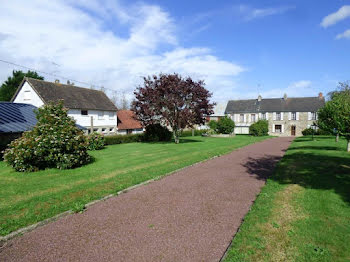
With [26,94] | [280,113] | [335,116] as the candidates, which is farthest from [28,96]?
[280,113]

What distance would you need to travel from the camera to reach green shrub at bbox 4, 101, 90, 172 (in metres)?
10.8

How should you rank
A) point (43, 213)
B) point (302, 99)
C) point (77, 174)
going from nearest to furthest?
1. point (43, 213)
2. point (77, 174)
3. point (302, 99)

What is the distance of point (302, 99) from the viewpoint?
1828 inches

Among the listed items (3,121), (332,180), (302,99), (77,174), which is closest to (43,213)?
(77,174)

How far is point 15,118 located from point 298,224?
2049 centimetres

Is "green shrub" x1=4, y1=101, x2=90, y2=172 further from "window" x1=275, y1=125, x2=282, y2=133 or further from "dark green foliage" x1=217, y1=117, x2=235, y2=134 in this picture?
"window" x1=275, y1=125, x2=282, y2=133

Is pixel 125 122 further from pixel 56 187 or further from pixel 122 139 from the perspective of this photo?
pixel 56 187

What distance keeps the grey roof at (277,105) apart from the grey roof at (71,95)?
30.3 metres

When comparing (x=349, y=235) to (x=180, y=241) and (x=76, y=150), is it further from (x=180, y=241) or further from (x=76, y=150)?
(x=76, y=150)

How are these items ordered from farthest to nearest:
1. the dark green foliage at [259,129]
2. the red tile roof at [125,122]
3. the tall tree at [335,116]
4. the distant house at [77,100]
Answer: the dark green foliage at [259,129]
the red tile roof at [125,122]
the distant house at [77,100]
the tall tree at [335,116]

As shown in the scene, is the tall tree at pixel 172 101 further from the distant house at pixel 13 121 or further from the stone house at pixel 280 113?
the stone house at pixel 280 113

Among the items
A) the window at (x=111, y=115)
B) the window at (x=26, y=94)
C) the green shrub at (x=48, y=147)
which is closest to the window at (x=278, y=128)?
the window at (x=111, y=115)

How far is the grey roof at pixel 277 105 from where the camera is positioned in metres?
44.1

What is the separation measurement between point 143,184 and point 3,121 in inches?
571
